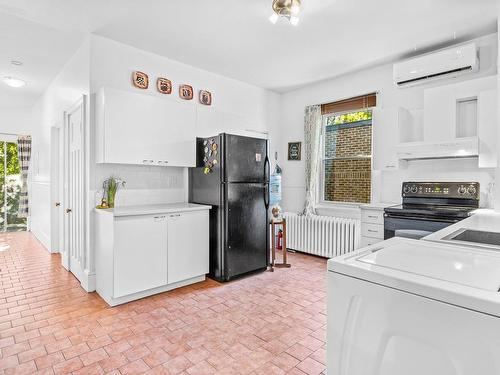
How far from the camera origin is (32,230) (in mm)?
6602

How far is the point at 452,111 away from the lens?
3166 millimetres

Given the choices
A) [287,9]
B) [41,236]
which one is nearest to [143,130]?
[287,9]

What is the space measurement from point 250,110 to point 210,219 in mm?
2113

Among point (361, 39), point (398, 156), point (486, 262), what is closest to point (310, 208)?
point (398, 156)

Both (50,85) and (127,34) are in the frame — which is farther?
(50,85)

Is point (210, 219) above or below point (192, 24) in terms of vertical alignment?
below

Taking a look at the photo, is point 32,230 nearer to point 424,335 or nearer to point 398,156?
point 398,156

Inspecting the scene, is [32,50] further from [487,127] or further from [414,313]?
[487,127]

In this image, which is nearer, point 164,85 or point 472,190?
point 472,190

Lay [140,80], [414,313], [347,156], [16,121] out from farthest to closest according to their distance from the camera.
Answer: [16,121], [347,156], [140,80], [414,313]

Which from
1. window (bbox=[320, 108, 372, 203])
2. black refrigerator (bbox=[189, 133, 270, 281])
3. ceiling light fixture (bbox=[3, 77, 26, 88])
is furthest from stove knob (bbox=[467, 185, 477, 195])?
ceiling light fixture (bbox=[3, 77, 26, 88])

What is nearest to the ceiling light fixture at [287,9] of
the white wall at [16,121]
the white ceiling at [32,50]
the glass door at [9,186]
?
the white ceiling at [32,50]

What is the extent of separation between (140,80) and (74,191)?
5.18 feet

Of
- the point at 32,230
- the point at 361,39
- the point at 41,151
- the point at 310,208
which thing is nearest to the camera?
the point at 361,39
